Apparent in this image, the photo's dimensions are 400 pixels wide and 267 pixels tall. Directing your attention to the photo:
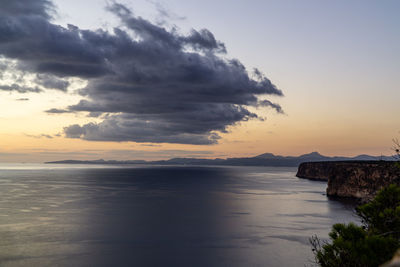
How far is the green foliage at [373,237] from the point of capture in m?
15.2

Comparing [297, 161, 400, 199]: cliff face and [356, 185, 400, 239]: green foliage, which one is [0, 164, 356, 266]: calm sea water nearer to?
[356, 185, 400, 239]: green foliage

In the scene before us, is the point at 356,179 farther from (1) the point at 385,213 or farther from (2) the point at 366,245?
(2) the point at 366,245

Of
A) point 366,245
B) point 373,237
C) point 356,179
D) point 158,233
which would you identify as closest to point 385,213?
point 373,237

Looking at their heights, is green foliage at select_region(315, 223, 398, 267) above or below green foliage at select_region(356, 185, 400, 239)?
below

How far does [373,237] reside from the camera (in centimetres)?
1531

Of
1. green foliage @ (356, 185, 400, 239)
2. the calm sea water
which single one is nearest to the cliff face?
the calm sea water

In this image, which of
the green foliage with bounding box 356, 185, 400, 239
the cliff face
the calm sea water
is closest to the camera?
the green foliage with bounding box 356, 185, 400, 239

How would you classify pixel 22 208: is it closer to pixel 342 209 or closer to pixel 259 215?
pixel 259 215

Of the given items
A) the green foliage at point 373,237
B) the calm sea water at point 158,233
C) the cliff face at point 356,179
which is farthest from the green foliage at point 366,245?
the cliff face at point 356,179

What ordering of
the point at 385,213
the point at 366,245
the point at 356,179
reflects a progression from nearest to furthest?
1. the point at 366,245
2. the point at 385,213
3. the point at 356,179

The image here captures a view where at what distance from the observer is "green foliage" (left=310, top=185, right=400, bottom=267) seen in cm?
1520

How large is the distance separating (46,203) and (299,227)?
212 feet

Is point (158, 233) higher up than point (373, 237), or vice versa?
point (373, 237)

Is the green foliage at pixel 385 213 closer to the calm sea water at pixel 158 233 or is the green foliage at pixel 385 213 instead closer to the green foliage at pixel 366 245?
the green foliage at pixel 366 245
